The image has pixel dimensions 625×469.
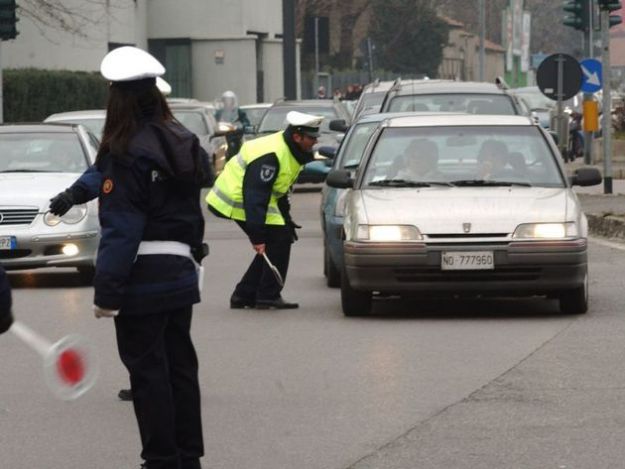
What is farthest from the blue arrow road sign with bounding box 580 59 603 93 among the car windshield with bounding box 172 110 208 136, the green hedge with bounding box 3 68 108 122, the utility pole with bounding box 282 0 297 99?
the utility pole with bounding box 282 0 297 99

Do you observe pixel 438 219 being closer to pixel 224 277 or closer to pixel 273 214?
pixel 273 214

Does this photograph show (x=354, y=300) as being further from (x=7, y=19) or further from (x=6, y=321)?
(x=7, y=19)

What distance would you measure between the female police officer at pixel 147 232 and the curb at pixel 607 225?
14948 millimetres

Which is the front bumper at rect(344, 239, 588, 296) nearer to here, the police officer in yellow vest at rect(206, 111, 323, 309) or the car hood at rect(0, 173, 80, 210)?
the police officer in yellow vest at rect(206, 111, 323, 309)

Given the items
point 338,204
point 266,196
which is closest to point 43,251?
point 338,204

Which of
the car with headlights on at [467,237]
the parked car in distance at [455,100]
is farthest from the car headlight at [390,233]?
the parked car in distance at [455,100]

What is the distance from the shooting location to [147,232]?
7582 mm

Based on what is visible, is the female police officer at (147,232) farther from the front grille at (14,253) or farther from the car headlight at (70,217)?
the car headlight at (70,217)

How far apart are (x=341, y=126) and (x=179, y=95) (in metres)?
44.4

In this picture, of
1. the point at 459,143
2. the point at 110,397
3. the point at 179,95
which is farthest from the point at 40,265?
the point at 179,95

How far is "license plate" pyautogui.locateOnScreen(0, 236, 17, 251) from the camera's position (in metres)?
17.1

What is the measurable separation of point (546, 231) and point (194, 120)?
73.3 feet

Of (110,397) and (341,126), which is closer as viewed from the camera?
(110,397)

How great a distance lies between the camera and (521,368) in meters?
11.4
